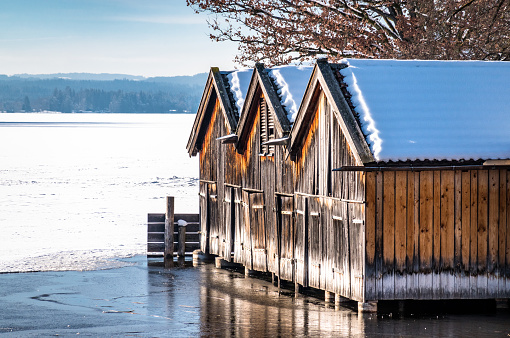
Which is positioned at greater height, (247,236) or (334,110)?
(334,110)

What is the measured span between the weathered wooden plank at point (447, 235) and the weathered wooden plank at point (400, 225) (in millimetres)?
809

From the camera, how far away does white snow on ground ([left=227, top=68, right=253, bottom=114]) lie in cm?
2544

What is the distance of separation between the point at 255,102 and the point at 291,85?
1.45 meters

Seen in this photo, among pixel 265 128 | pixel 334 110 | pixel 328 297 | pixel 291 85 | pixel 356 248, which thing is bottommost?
pixel 328 297

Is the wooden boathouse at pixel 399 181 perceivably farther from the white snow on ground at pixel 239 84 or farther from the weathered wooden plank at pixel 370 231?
the white snow on ground at pixel 239 84

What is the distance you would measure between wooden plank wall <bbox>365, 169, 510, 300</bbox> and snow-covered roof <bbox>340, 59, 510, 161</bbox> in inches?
21.4

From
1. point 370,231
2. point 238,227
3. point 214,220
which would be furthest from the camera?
point 214,220

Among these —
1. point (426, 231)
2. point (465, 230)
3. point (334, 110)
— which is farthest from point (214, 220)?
point (465, 230)

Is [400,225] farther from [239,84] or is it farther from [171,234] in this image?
[171,234]

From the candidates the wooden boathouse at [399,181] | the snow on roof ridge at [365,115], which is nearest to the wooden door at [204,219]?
the wooden boathouse at [399,181]

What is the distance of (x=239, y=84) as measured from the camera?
84.9ft

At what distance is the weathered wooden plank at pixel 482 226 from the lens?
17109 millimetres

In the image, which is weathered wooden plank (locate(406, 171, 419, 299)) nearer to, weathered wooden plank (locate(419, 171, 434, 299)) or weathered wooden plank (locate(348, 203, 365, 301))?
weathered wooden plank (locate(419, 171, 434, 299))

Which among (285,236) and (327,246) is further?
(285,236)
